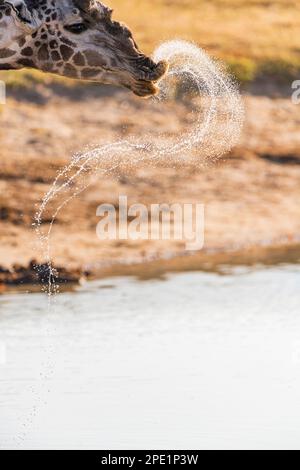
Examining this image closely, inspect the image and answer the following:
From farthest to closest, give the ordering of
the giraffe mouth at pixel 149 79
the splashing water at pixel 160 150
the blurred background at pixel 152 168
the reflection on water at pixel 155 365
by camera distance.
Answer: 1. the splashing water at pixel 160 150
2. the blurred background at pixel 152 168
3. the giraffe mouth at pixel 149 79
4. the reflection on water at pixel 155 365

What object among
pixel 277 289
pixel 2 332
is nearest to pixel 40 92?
pixel 277 289

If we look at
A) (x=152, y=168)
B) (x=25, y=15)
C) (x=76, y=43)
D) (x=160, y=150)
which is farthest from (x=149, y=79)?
(x=152, y=168)

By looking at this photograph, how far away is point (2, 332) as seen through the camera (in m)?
10.5

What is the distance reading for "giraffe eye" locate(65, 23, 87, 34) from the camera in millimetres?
8414

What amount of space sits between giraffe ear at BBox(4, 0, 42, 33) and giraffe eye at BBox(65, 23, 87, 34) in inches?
7.0

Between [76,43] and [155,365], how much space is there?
229cm

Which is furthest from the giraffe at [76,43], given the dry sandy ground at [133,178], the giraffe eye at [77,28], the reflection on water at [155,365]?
the dry sandy ground at [133,178]

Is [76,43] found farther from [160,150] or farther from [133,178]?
[133,178]

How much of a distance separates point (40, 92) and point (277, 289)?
20.8 ft

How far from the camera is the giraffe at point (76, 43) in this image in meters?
8.31

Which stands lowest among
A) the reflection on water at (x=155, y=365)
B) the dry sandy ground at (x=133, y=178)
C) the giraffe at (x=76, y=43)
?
the reflection on water at (x=155, y=365)

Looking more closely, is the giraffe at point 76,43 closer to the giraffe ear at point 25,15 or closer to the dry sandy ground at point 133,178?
the giraffe ear at point 25,15

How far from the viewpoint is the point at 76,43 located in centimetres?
846

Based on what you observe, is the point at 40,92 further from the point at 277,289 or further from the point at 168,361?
the point at 168,361
